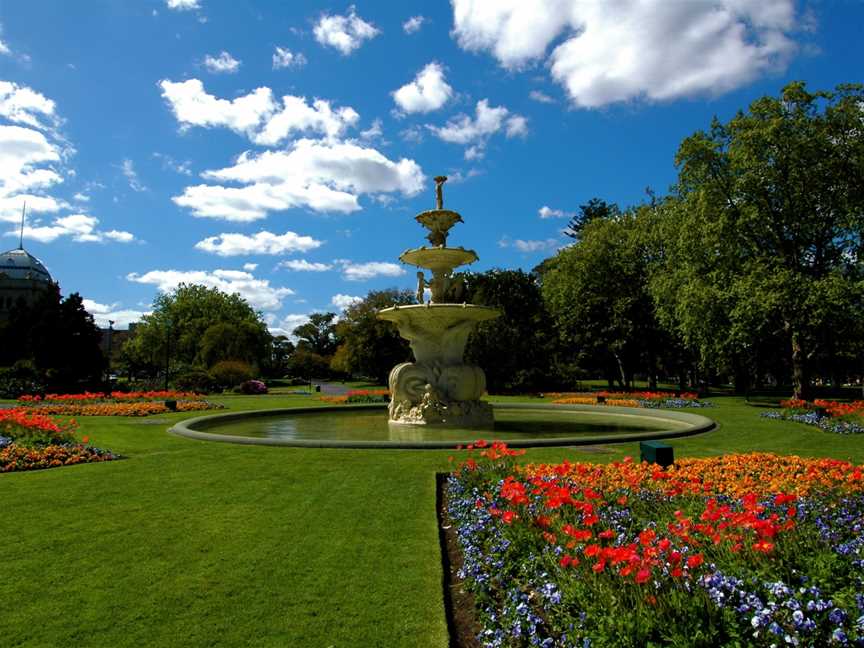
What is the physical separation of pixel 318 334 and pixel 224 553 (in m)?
109

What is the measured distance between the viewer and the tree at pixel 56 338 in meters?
42.5

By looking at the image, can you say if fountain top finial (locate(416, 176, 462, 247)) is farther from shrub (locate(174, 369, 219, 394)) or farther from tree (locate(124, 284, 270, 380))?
tree (locate(124, 284, 270, 380))

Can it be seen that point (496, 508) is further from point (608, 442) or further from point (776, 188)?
point (776, 188)

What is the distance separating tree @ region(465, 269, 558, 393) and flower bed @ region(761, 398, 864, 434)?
69.5 ft

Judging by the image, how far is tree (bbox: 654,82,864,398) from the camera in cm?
2528

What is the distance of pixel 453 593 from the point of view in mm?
5164

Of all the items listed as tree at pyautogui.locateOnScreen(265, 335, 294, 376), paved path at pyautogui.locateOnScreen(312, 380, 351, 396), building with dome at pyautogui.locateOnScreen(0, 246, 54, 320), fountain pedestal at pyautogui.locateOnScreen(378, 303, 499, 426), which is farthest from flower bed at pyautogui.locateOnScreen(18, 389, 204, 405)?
building with dome at pyautogui.locateOnScreen(0, 246, 54, 320)

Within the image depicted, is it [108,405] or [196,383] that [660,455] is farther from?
[196,383]

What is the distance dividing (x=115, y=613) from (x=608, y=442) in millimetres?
10151

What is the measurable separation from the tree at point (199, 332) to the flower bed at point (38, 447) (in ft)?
169

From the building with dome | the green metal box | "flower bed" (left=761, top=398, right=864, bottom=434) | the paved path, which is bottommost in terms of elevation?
the paved path

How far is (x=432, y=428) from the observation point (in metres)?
16.3

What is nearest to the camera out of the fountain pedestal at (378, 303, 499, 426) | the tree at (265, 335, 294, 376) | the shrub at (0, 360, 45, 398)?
the fountain pedestal at (378, 303, 499, 426)

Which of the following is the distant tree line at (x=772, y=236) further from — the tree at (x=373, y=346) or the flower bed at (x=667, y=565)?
the tree at (x=373, y=346)
